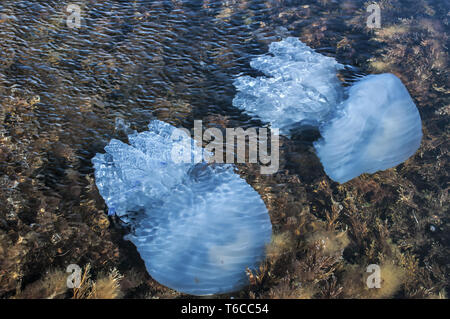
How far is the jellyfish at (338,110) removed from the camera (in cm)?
389

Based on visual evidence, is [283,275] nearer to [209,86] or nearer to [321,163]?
[321,163]

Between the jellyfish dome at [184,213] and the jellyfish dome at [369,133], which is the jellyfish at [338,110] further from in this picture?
the jellyfish dome at [184,213]

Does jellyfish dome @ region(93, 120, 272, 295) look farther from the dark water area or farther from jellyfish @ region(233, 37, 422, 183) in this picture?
jellyfish @ region(233, 37, 422, 183)

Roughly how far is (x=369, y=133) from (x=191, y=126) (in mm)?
2299

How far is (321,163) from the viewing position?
12.8 ft

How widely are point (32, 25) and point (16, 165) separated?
272 centimetres

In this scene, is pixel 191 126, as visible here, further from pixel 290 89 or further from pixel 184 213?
pixel 290 89

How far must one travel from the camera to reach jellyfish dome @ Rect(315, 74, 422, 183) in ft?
12.7

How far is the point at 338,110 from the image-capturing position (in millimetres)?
4168

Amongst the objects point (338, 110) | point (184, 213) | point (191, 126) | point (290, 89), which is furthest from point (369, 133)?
point (184, 213)

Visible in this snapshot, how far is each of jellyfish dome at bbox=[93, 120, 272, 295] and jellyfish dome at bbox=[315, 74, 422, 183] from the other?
118 cm

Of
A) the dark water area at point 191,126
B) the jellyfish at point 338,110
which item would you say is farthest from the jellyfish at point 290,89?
the dark water area at point 191,126

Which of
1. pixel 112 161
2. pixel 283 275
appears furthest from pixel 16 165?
pixel 283 275
